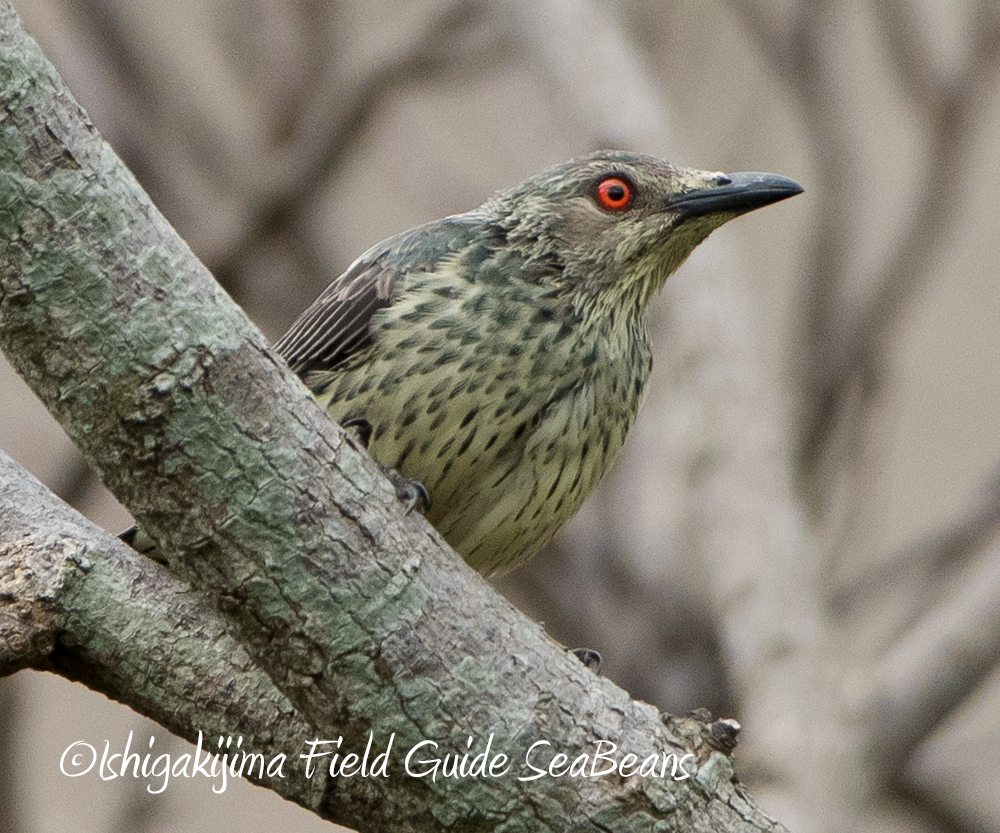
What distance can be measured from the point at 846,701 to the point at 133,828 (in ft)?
9.11

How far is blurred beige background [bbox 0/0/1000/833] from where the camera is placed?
498cm

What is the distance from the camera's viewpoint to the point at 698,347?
18.2 feet

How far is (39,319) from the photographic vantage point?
2.10 m

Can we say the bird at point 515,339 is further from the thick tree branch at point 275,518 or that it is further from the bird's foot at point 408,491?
the thick tree branch at point 275,518

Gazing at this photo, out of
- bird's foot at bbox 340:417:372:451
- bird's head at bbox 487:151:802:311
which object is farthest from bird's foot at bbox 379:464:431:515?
bird's head at bbox 487:151:802:311

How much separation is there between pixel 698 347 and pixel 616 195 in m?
Answer: 1.95

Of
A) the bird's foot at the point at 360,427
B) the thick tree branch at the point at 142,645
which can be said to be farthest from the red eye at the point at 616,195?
the thick tree branch at the point at 142,645

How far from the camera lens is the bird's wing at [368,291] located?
3521 mm

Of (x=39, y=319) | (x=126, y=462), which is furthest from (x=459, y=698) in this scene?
(x=39, y=319)

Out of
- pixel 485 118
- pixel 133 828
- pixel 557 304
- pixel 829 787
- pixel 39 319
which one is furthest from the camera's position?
pixel 485 118

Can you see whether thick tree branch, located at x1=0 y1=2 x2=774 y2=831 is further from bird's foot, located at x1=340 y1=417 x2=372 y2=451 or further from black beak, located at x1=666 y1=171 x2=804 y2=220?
black beak, located at x1=666 y1=171 x2=804 y2=220

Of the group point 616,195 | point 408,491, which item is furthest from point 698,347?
point 408,491

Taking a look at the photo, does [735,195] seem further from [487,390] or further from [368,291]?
[368,291]

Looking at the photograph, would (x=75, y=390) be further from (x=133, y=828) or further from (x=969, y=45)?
(x=969, y=45)
